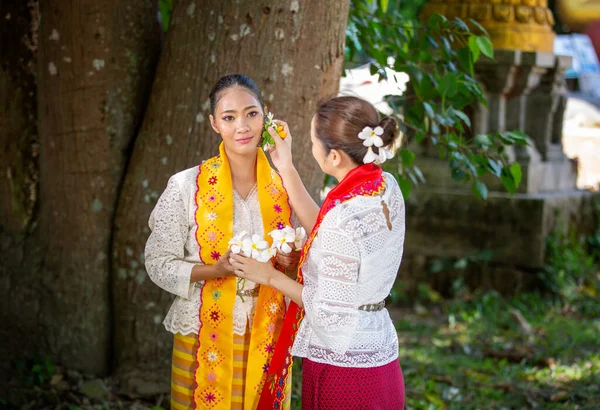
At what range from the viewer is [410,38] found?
4676mm

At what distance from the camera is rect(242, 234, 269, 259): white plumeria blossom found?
2.52 metres

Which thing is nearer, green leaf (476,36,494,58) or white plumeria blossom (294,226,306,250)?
white plumeria blossom (294,226,306,250)

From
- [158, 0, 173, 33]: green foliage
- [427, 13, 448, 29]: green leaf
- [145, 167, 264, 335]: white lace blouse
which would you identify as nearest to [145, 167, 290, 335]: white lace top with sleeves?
[145, 167, 264, 335]: white lace blouse

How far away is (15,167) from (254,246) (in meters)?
2.00

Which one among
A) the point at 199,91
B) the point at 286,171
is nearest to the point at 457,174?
the point at 199,91

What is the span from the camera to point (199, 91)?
359 centimetres

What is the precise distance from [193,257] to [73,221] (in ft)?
4.35

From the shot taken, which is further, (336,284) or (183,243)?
(183,243)

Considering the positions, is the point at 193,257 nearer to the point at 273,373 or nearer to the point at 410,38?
the point at 273,373

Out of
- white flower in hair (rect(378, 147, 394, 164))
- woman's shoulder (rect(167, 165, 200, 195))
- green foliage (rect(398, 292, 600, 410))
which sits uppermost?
white flower in hair (rect(378, 147, 394, 164))

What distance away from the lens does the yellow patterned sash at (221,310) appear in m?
2.72

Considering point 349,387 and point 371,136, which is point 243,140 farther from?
point 349,387

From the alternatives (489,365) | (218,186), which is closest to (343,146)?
(218,186)

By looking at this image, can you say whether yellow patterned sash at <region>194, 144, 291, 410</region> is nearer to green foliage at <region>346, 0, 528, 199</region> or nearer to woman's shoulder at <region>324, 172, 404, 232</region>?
woman's shoulder at <region>324, 172, 404, 232</region>
